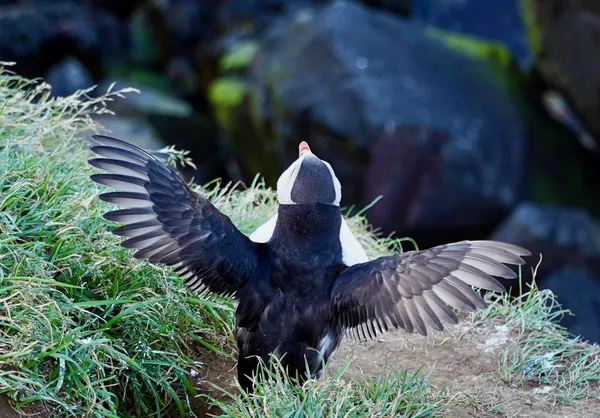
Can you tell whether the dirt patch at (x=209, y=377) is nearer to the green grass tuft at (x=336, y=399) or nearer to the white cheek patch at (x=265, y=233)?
the green grass tuft at (x=336, y=399)

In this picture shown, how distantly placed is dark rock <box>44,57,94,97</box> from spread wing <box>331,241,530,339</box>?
9366 mm

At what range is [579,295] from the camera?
274 inches

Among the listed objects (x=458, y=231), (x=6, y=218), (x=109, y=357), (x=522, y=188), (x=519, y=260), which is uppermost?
(x=519, y=260)

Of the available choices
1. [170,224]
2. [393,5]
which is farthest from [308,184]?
[393,5]

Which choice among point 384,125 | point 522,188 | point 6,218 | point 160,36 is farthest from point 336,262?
point 160,36

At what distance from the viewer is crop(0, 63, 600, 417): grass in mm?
2619

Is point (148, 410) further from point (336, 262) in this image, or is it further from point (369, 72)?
point (369, 72)

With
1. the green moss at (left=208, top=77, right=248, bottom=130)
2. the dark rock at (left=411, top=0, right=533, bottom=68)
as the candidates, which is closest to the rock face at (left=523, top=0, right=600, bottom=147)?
the green moss at (left=208, top=77, right=248, bottom=130)

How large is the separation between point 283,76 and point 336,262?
581 centimetres

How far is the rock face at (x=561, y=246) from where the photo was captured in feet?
23.0

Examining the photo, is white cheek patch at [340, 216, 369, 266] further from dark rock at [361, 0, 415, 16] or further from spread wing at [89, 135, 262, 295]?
dark rock at [361, 0, 415, 16]

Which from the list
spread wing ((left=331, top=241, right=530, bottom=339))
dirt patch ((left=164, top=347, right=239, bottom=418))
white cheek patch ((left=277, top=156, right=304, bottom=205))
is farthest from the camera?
dirt patch ((left=164, top=347, right=239, bottom=418))

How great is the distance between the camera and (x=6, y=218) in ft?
9.66

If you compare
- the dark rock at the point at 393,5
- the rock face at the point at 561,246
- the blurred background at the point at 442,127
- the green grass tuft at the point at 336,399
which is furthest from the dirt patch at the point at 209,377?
the dark rock at the point at 393,5
